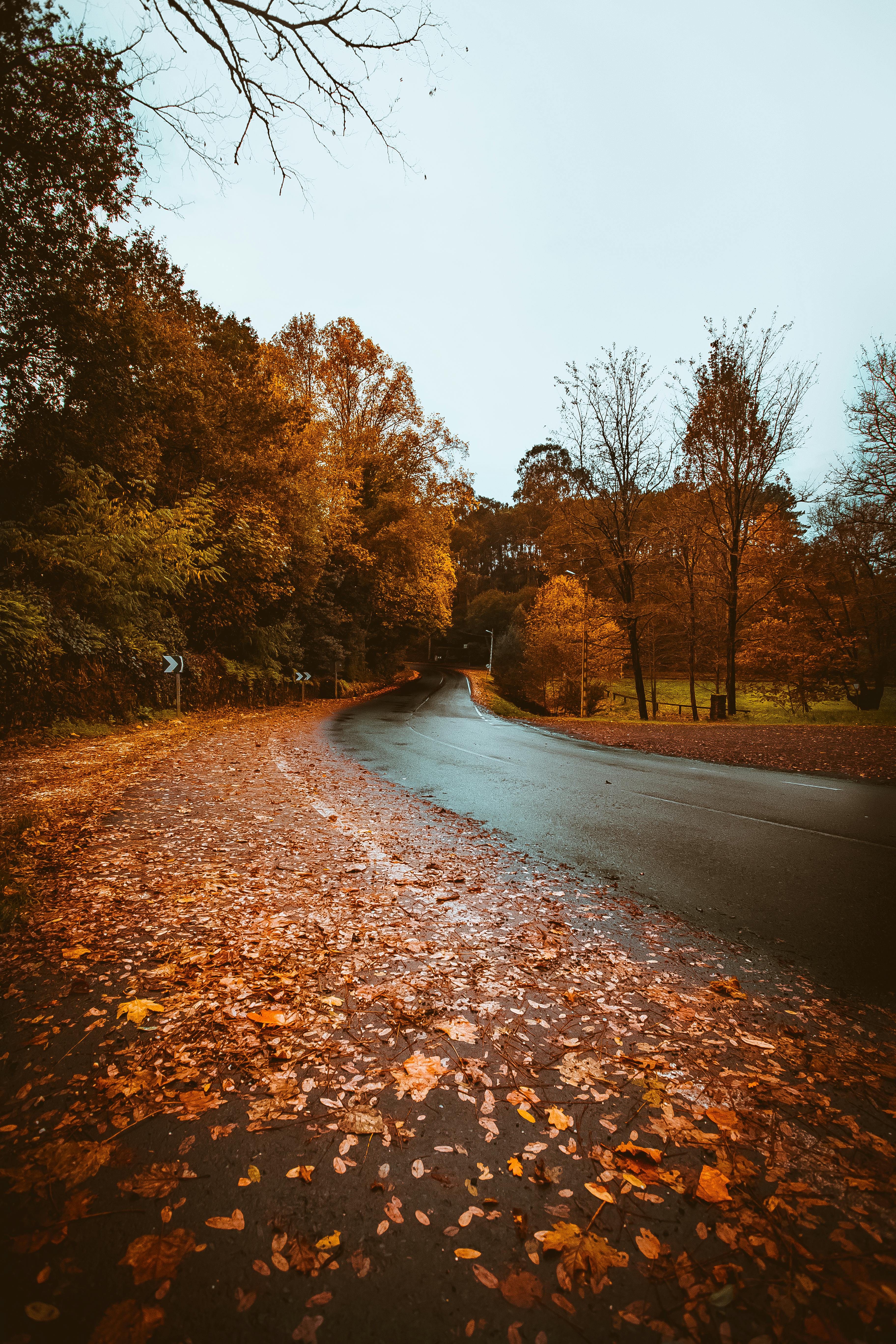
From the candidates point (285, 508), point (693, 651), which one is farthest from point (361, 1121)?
point (693, 651)

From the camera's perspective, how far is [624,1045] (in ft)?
9.54

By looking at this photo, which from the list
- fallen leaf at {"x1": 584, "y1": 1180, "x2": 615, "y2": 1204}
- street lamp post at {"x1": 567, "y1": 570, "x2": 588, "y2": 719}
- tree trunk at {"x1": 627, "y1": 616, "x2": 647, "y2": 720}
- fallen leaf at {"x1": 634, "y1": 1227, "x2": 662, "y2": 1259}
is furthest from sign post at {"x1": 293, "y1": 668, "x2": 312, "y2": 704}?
fallen leaf at {"x1": 634, "y1": 1227, "x2": 662, "y2": 1259}

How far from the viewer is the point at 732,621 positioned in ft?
72.3

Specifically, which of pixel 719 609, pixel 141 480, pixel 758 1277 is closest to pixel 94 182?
pixel 141 480

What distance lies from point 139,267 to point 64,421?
335 cm

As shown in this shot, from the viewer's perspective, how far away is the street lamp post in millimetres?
26125

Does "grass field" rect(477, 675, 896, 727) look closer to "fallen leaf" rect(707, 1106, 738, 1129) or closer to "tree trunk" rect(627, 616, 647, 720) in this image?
"tree trunk" rect(627, 616, 647, 720)

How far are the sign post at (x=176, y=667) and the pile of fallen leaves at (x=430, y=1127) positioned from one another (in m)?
11.2

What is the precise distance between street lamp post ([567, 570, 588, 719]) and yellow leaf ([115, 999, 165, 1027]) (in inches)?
879

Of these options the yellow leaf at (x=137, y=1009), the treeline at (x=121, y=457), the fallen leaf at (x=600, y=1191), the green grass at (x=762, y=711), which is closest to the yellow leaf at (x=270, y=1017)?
the yellow leaf at (x=137, y=1009)

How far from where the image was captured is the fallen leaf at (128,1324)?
5.14 feet

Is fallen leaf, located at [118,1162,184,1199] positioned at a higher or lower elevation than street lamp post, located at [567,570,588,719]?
lower

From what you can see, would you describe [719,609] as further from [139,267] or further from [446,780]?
[139,267]

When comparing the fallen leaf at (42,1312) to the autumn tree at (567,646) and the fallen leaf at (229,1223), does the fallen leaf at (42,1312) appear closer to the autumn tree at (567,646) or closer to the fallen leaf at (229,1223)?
the fallen leaf at (229,1223)
